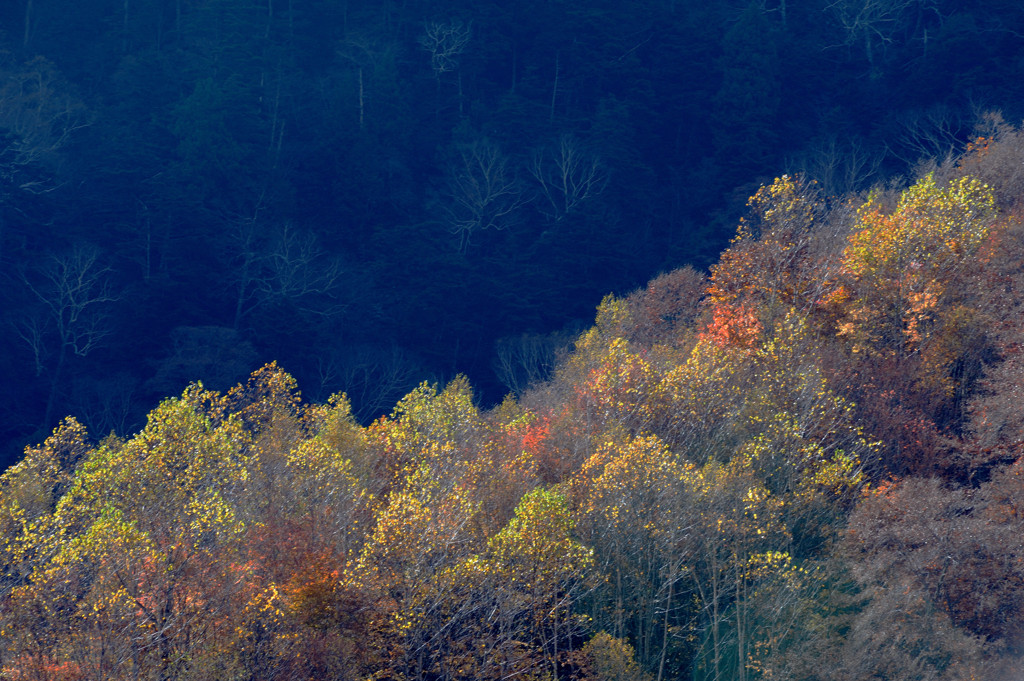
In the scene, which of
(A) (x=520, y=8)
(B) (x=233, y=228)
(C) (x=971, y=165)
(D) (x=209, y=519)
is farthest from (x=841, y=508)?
(A) (x=520, y=8)

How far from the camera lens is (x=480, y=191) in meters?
90.8

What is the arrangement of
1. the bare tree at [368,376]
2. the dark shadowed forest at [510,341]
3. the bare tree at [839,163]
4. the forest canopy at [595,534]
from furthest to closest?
1. the bare tree at [839,163]
2. the bare tree at [368,376]
3. the dark shadowed forest at [510,341]
4. the forest canopy at [595,534]

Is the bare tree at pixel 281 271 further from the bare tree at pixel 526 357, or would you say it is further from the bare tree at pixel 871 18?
the bare tree at pixel 871 18

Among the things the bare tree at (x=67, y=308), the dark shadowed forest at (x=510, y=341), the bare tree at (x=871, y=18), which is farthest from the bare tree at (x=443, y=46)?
the bare tree at (x=871, y=18)

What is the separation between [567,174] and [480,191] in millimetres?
9815

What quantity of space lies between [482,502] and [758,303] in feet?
61.2

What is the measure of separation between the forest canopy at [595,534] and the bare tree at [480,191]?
57.6 m

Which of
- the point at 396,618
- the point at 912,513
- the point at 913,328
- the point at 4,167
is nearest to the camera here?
the point at 396,618

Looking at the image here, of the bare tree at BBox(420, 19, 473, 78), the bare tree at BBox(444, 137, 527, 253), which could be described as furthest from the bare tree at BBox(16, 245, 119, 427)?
the bare tree at BBox(420, 19, 473, 78)

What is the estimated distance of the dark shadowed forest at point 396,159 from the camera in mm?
74500

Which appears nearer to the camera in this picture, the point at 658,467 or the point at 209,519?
the point at 209,519

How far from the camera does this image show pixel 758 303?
38.4 meters

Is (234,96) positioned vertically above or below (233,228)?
above

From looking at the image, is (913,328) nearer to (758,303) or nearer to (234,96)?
(758,303)
